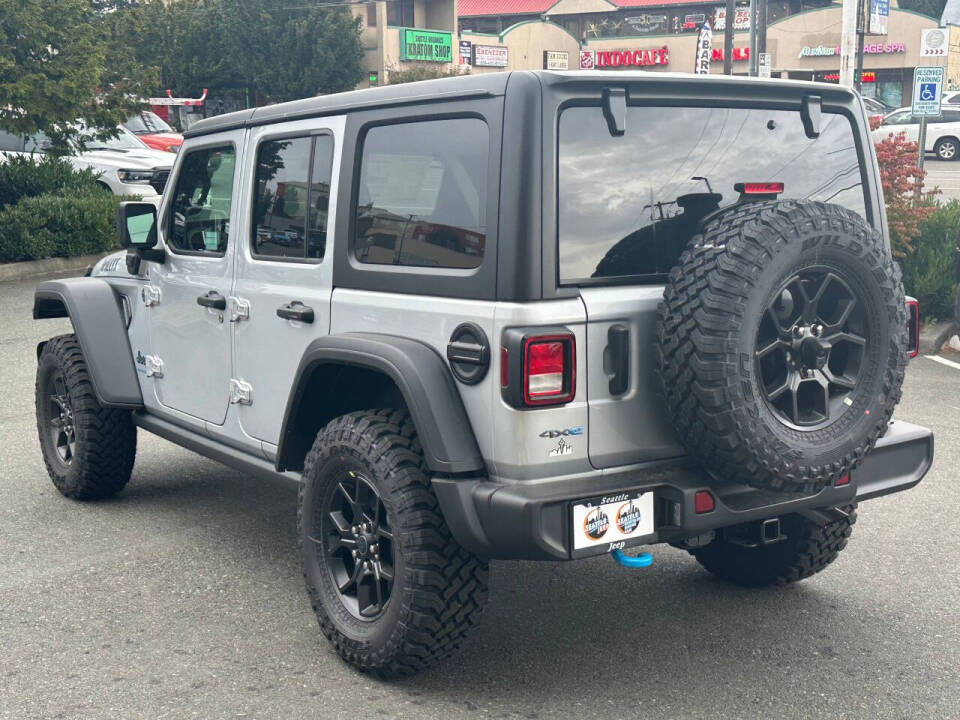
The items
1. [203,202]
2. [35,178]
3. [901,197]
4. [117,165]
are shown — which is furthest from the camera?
[117,165]

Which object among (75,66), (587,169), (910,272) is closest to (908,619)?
(587,169)

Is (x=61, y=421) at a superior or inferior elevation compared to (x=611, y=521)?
inferior

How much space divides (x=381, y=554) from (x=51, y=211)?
12257 mm

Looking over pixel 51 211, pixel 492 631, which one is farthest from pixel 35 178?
pixel 492 631

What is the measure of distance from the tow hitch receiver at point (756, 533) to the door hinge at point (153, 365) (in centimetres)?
270

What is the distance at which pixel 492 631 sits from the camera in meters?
4.29

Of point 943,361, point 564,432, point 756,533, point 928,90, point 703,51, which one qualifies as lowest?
point 943,361

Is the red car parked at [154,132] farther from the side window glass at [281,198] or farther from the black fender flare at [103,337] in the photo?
the side window glass at [281,198]

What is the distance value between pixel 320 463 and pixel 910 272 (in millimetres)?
8563

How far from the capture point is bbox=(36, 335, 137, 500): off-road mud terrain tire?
5641 millimetres

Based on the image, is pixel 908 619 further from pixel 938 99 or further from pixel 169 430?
pixel 938 99

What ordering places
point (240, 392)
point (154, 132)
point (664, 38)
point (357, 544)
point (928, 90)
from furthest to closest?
point (664, 38) → point (154, 132) → point (928, 90) → point (240, 392) → point (357, 544)

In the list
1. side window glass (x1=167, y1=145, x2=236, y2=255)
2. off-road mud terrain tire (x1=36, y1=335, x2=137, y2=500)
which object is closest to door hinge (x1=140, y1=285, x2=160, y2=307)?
side window glass (x1=167, y1=145, x2=236, y2=255)

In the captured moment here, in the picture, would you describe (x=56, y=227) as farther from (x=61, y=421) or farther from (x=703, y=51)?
(x=703, y=51)
